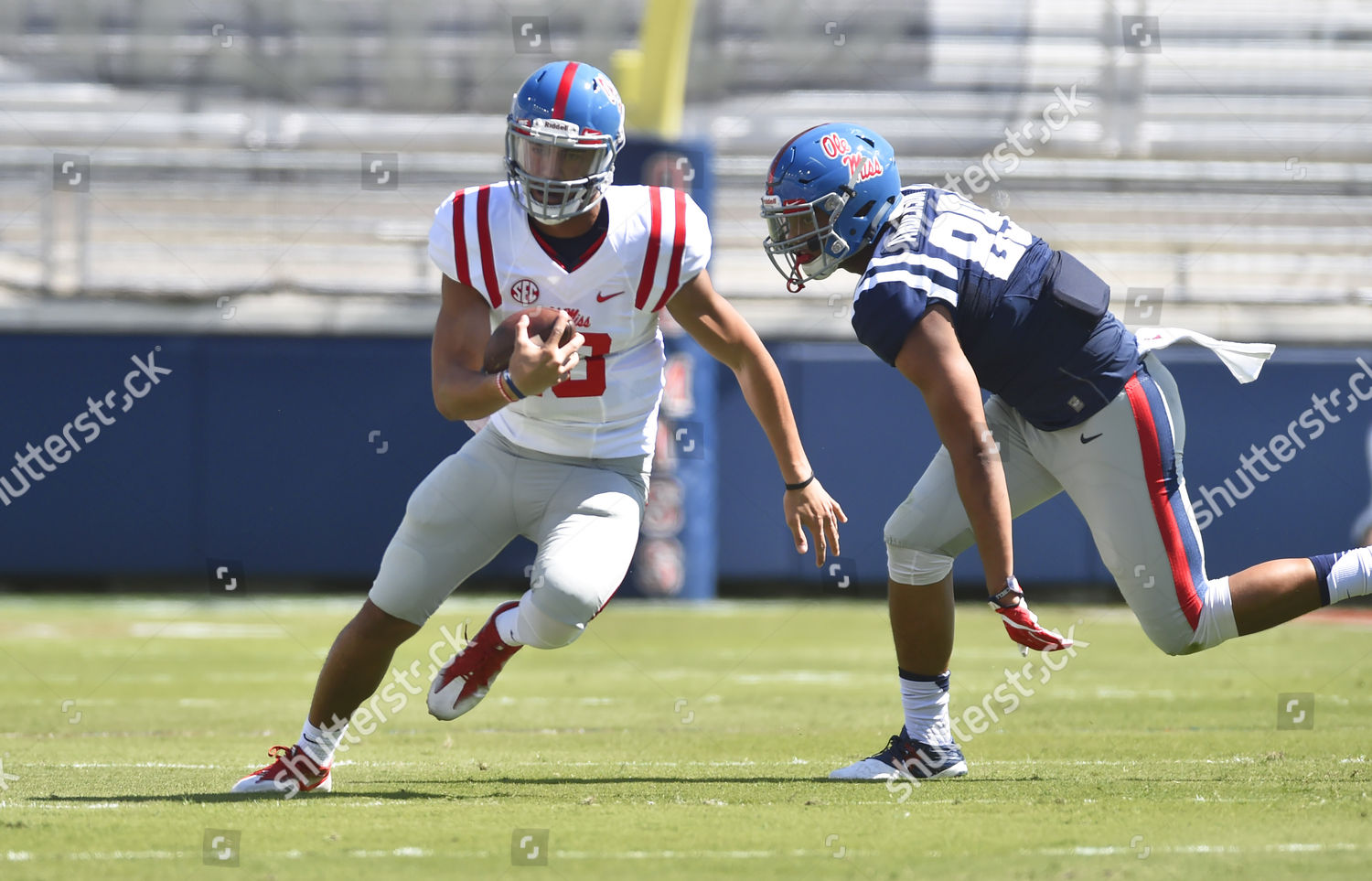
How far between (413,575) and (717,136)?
427 inches

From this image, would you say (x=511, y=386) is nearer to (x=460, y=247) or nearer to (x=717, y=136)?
(x=460, y=247)

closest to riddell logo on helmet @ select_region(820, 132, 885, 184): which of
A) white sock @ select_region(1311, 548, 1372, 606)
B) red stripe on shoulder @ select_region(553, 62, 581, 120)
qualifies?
red stripe on shoulder @ select_region(553, 62, 581, 120)

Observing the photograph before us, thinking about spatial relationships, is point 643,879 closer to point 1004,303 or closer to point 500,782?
point 500,782

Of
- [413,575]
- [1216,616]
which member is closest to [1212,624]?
[1216,616]

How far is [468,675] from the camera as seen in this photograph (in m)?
3.75

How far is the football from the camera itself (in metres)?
3.42

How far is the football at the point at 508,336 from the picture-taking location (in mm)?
3416

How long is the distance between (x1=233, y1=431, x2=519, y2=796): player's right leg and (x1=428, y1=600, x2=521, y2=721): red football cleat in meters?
0.14

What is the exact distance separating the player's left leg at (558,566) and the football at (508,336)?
13.4 inches

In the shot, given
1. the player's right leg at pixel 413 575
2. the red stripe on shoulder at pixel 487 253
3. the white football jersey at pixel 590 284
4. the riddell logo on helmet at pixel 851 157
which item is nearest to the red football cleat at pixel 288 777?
the player's right leg at pixel 413 575

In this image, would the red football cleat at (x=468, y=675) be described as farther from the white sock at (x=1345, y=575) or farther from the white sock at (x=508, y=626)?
the white sock at (x=1345, y=575)

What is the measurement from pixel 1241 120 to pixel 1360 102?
1.22 metres

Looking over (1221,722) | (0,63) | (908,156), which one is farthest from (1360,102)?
(0,63)

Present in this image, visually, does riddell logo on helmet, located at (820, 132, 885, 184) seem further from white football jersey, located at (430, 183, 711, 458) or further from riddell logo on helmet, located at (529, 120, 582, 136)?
riddell logo on helmet, located at (529, 120, 582, 136)
